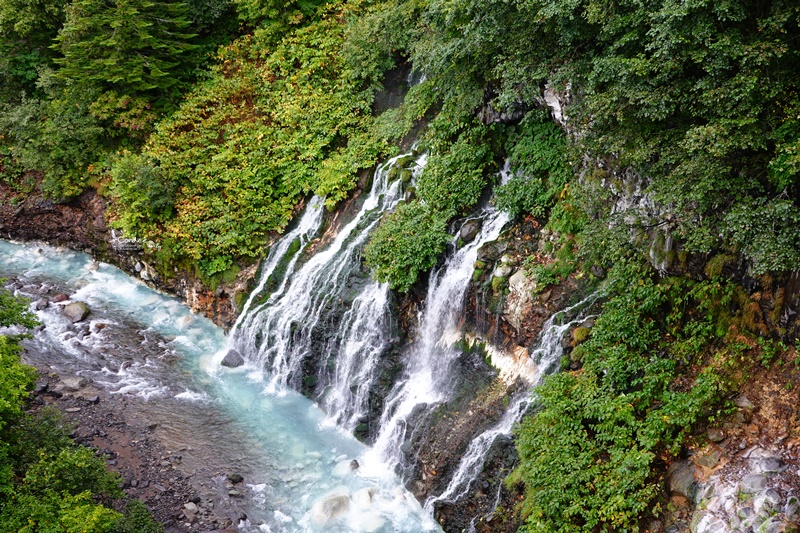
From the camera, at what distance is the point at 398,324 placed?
578 inches

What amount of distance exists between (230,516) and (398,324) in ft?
18.0

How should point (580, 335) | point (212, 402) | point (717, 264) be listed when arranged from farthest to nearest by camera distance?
point (212, 402), point (580, 335), point (717, 264)

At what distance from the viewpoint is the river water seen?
12.6 m

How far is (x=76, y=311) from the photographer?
18.4 metres

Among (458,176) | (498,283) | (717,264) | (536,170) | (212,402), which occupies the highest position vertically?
(536,170)

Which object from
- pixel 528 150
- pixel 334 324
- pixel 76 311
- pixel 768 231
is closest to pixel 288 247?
pixel 334 324

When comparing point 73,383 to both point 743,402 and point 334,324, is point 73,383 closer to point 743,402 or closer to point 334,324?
point 334,324

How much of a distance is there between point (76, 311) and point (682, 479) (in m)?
16.8

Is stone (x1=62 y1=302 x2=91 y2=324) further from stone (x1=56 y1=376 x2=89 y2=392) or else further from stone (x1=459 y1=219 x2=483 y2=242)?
stone (x1=459 y1=219 x2=483 y2=242)

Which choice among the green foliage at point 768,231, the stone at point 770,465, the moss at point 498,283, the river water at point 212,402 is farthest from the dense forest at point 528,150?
the river water at point 212,402

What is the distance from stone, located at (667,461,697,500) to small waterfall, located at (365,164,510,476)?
5054mm

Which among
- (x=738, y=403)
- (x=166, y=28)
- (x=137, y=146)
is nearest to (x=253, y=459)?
(x=738, y=403)

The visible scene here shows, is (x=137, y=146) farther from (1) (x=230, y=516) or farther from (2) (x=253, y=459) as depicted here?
(1) (x=230, y=516)

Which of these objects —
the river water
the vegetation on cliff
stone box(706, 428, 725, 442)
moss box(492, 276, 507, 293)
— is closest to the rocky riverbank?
the river water
